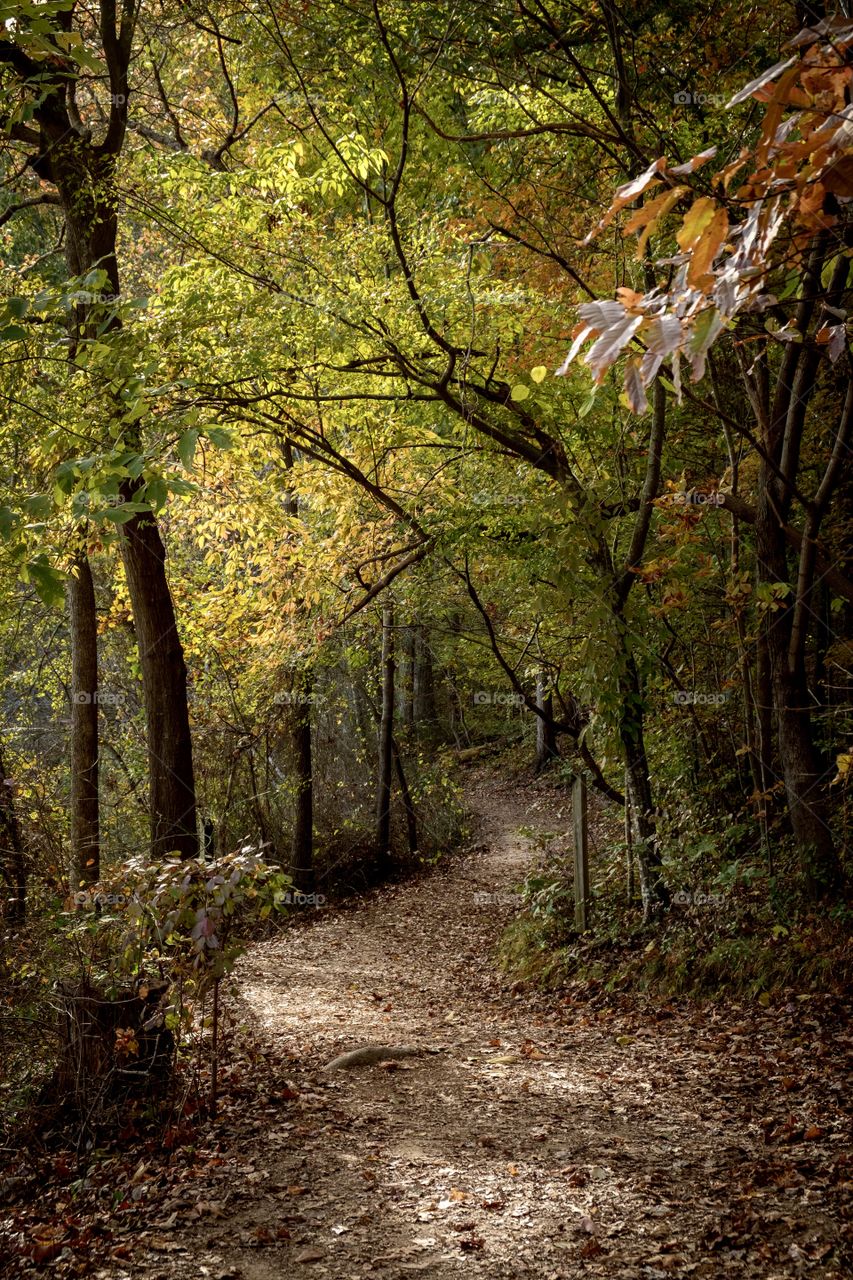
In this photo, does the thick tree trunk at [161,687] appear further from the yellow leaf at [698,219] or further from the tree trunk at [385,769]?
the tree trunk at [385,769]

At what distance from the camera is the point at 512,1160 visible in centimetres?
454

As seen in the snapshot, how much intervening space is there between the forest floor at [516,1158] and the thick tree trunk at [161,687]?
182 cm

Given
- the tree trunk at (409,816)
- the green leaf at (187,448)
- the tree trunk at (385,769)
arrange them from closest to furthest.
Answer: the green leaf at (187,448) → the tree trunk at (385,769) → the tree trunk at (409,816)

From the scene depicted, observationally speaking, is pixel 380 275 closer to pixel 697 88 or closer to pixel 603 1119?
pixel 697 88

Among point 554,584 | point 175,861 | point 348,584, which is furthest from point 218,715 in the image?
point 175,861

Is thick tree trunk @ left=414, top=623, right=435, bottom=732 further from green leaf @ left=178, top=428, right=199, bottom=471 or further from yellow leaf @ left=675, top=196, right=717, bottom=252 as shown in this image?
yellow leaf @ left=675, top=196, right=717, bottom=252

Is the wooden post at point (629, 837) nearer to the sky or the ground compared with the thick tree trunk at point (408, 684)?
nearer to the ground

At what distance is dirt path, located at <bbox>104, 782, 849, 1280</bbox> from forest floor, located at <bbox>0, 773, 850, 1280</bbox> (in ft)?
0.04

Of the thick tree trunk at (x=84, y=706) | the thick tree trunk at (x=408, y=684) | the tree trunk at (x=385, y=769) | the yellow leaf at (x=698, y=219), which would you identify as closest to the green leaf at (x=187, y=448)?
the yellow leaf at (x=698, y=219)

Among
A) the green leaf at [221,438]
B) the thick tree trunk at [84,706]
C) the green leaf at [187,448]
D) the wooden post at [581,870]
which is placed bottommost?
the wooden post at [581,870]

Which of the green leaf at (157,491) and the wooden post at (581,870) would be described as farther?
the wooden post at (581,870)

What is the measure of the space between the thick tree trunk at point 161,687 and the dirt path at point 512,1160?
6.01ft

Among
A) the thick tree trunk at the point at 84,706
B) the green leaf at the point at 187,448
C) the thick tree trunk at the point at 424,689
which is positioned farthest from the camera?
the thick tree trunk at the point at 424,689

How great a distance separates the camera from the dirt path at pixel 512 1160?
3.62 meters
